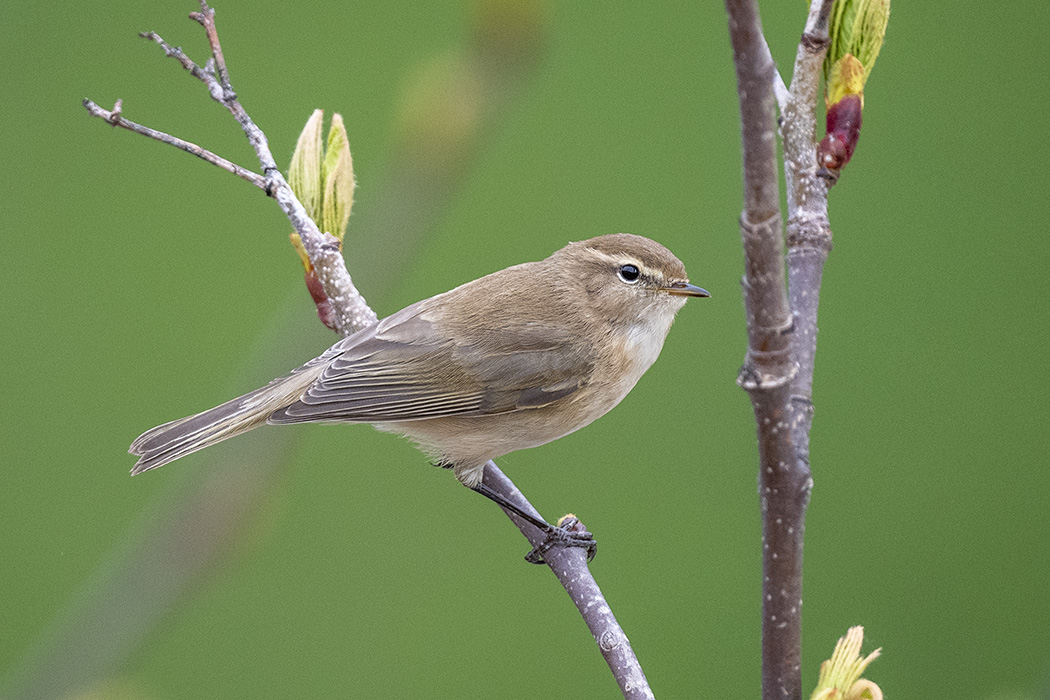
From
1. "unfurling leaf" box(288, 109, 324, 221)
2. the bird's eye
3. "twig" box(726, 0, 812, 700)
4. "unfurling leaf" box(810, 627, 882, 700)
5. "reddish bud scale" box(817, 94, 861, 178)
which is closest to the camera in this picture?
"twig" box(726, 0, 812, 700)

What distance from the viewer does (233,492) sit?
1012 millimetres

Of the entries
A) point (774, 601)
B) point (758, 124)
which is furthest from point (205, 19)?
point (774, 601)

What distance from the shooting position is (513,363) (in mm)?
1737

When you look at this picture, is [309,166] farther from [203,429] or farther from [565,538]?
[565,538]

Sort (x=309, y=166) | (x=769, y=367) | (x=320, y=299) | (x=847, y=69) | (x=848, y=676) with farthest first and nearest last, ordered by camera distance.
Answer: (x=320, y=299) < (x=309, y=166) < (x=847, y=69) < (x=848, y=676) < (x=769, y=367)

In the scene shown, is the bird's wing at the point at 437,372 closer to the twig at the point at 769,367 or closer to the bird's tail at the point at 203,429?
the bird's tail at the point at 203,429

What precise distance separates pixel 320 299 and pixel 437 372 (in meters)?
0.30

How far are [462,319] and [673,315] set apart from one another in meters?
0.39

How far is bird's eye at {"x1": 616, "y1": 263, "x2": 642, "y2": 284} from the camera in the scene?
1.70 m

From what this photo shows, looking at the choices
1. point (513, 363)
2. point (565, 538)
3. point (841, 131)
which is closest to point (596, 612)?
point (565, 538)

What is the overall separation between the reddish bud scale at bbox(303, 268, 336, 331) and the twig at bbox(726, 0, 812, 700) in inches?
36.3

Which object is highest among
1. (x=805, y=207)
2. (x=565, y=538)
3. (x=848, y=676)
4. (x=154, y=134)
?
(x=154, y=134)

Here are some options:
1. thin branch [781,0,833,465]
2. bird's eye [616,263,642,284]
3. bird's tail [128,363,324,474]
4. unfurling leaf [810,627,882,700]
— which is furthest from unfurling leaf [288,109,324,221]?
unfurling leaf [810,627,882,700]

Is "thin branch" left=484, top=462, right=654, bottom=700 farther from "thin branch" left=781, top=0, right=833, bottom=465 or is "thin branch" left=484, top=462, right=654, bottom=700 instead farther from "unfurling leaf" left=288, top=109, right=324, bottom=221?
"unfurling leaf" left=288, top=109, right=324, bottom=221
